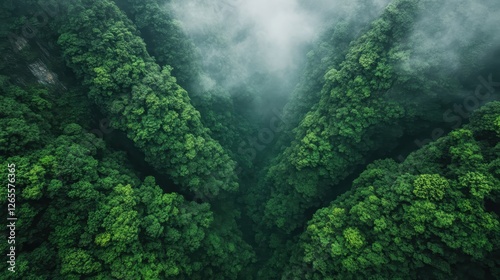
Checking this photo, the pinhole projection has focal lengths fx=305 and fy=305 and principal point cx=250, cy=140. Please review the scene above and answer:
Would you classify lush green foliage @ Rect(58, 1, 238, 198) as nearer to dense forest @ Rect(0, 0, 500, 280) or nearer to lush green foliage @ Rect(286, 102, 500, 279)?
dense forest @ Rect(0, 0, 500, 280)

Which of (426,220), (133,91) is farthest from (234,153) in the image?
(426,220)

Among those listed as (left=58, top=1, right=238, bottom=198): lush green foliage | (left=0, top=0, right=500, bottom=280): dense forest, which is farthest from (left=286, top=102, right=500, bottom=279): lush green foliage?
(left=58, top=1, right=238, bottom=198): lush green foliage

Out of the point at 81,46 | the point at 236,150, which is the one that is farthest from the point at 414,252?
the point at 81,46

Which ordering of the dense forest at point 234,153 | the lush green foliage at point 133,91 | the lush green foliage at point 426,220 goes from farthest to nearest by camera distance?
1. the lush green foliage at point 133,91
2. the dense forest at point 234,153
3. the lush green foliage at point 426,220

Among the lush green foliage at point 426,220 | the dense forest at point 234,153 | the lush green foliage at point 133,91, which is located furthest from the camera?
the lush green foliage at point 133,91

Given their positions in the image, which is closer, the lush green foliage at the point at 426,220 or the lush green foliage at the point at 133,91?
the lush green foliage at the point at 426,220

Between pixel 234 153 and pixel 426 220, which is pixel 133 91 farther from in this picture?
pixel 426 220

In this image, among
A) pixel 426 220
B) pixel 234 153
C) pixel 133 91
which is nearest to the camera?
pixel 426 220

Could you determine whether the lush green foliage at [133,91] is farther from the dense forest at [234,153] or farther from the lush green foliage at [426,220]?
the lush green foliage at [426,220]

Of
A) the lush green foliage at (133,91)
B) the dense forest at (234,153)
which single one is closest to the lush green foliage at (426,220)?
the dense forest at (234,153)
